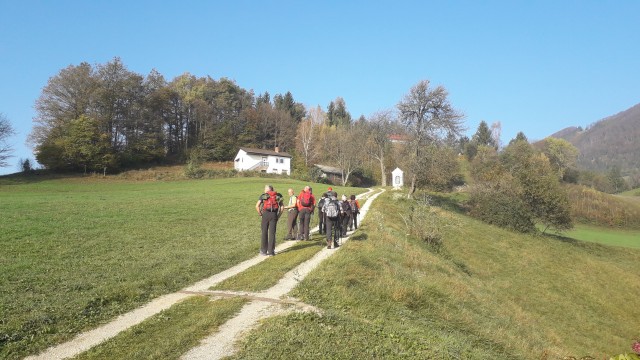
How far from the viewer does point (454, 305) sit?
11.5m

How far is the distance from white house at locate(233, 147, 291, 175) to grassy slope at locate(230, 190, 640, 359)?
4931 centimetres

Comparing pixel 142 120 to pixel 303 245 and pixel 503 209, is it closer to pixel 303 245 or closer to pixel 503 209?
pixel 503 209

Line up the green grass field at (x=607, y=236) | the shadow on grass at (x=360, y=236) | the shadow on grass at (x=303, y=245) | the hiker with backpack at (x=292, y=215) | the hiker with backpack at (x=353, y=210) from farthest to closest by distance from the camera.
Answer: the green grass field at (x=607, y=236), the hiker with backpack at (x=353, y=210), the shadow on grass at (x=360, y=236), the hiker with backpack at (x=292, y=215), the shadow on grass at (x=303, y=245)

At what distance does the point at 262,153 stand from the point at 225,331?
7236 centimetres

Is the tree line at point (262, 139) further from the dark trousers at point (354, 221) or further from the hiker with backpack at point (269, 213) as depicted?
the hiker with backpack at point (269, 213)

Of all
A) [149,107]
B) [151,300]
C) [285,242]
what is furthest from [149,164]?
[151,300]

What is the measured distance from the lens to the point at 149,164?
75.8m

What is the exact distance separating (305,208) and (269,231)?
3211 mm

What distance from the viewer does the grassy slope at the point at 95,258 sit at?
770cm

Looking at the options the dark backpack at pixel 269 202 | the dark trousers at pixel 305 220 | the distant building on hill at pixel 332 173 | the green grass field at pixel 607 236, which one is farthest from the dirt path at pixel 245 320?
the distant building on hill at pixel 332 173

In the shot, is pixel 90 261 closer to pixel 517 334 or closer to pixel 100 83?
pixel 517 334

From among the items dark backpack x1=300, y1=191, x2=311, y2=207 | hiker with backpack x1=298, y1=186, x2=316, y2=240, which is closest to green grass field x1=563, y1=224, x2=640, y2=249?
hiker with backpack x1=298, y1=186, x2=316, y2=240

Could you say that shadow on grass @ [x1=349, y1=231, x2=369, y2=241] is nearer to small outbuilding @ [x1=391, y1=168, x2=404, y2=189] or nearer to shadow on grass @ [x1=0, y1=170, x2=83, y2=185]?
small outbuilding @ [x1=391, y1=168, x2=404, y2=189]

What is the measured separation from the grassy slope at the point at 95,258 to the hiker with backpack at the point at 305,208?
2072mm
